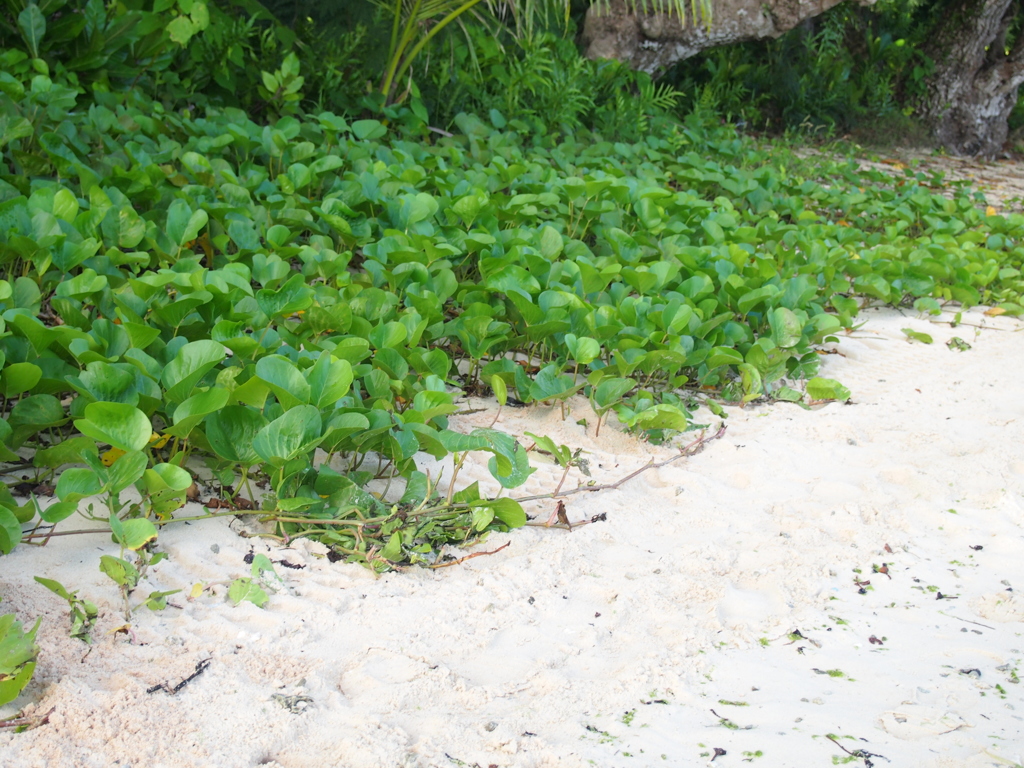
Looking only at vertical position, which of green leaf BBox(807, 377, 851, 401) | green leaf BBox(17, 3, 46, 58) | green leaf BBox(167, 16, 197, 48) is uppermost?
green leaf BBox(167, 16, 197, 48)

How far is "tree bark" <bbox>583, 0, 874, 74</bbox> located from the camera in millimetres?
6617

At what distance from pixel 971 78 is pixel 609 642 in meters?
9.36

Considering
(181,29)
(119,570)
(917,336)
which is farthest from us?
(181,29)

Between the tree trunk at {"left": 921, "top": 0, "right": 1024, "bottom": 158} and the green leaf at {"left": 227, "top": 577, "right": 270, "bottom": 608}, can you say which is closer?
the green leaf at {"left": 227, "top": 577, "right": 270, "bottom": 608}

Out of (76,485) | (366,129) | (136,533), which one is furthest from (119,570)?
(366,129)

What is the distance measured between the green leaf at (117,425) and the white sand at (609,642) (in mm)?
206

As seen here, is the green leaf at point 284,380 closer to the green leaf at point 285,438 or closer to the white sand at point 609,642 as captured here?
the green leaf at point 285,438

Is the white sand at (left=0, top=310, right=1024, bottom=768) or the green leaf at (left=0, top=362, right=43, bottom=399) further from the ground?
the green leaf at (left=0, top=362, right=43, bottom=399)

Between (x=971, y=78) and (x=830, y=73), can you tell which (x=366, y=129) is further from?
(x=971, y=78)

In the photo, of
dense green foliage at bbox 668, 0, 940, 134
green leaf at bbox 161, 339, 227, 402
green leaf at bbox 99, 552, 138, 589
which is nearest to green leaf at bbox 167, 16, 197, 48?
green leaf at bbox 161, 339, 227, 402

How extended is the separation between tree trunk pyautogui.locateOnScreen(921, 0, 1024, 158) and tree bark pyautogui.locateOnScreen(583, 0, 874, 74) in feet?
8.62

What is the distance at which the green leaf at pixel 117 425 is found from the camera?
1370 millimetres

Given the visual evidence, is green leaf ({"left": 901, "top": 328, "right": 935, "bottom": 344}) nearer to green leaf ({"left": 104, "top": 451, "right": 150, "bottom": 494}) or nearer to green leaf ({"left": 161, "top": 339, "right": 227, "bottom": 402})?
green leaf ({"left": 161, "top": 339, "right": 227, "bottom": 402})

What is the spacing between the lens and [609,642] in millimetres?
1428
